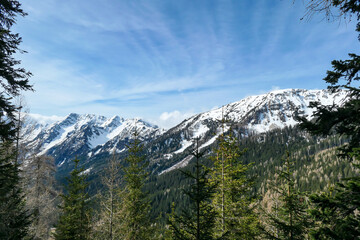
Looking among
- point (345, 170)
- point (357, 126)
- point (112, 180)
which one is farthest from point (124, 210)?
point (345, 170)

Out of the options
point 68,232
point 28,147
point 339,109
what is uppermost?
point 339,109

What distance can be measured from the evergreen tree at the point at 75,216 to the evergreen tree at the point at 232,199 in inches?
495

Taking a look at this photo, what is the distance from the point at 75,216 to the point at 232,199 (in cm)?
1556

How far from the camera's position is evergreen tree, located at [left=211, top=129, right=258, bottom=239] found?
1111 centimetres

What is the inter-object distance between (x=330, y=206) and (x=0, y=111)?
12.2 metres

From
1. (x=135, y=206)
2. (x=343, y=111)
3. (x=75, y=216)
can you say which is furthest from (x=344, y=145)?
(x=75, y=216)

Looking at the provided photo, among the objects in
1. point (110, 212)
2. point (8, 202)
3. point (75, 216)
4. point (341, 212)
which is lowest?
point (75, 216)

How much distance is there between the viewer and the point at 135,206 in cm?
1672

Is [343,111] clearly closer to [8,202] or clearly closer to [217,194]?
[217,194]

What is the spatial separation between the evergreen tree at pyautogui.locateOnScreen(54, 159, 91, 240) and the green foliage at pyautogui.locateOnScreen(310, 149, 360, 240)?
18363 millimetres

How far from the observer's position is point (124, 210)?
15.9 meters

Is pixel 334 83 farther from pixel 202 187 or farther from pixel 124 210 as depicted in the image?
pixel 124 210

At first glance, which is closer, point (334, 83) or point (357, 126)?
point (357, 126)

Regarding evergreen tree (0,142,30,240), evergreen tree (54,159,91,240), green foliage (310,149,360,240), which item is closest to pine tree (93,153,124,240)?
evergreen tree (54,159,91,240)
